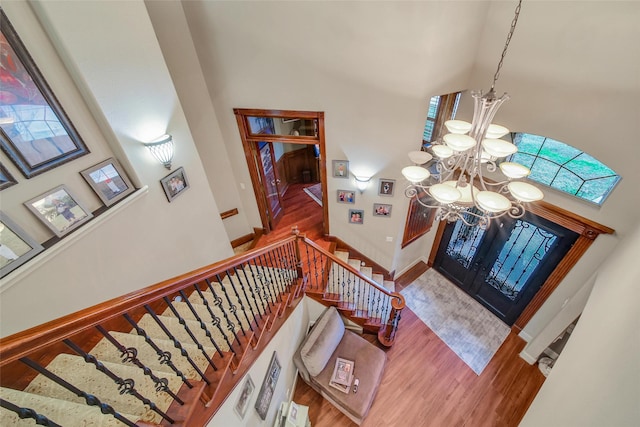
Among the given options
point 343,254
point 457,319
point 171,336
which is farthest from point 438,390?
point 171,336

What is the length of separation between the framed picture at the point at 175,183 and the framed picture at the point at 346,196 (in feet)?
7.57

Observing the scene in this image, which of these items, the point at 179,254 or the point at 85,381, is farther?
the point at 179,254

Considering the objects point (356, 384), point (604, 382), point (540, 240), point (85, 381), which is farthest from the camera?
point (540, 240)

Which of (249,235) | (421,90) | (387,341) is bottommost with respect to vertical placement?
(387,341)

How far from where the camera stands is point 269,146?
4.82m

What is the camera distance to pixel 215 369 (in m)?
1.70

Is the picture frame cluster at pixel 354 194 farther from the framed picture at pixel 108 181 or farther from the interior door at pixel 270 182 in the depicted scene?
the framed picture at pixel 108 181

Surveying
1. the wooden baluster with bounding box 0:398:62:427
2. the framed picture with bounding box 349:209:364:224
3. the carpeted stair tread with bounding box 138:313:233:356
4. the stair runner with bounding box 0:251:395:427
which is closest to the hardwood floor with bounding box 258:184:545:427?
the framed picture with bounding box 349:209:364:224

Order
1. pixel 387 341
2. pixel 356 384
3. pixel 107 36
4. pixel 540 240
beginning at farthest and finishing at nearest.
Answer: pixel 387 341 < pixel 540 240 < pixel 356 384 < pixel 107 36

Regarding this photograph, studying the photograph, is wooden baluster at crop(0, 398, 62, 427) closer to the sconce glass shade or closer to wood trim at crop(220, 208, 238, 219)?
the sconce glass shade

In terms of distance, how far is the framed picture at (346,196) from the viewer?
4086 mm

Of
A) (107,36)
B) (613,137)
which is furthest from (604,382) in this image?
(107,36)

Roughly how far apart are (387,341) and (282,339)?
6.12 feet

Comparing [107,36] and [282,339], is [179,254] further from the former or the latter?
[107,36]
